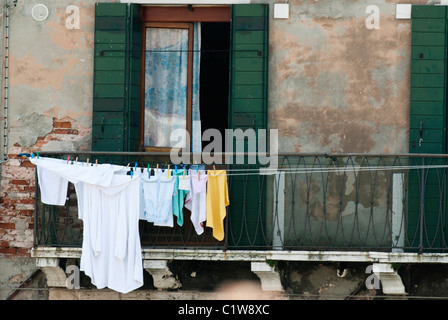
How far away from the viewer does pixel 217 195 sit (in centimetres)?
1071

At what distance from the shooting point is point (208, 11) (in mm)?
11484

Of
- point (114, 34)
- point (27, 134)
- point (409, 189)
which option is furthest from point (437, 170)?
point (27, 134)

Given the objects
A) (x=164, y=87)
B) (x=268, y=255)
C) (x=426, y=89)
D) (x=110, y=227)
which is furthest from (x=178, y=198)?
(x=426, y=89)

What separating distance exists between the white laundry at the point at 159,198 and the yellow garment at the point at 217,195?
39 centimetres

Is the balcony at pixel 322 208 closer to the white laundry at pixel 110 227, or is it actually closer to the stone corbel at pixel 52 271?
the stone corbel at pixel 52 271

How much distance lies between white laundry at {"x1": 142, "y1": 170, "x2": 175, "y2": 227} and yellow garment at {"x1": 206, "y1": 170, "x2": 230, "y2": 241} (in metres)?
0.39

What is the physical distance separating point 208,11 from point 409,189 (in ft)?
9.64

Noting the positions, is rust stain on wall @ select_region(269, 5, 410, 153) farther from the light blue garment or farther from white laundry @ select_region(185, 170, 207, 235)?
the light blue garment

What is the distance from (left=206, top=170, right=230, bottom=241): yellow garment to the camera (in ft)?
35.1

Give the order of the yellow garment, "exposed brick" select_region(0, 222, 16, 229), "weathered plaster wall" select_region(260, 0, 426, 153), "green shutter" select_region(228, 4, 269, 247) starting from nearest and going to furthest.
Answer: the yellow garment
"green shutter" select_region(228, 4, 269, 247)
"weathered plaster wall" select_region(260, 0, 426, 153)
"exposed brick" select_region(0, 222, 16, 229)

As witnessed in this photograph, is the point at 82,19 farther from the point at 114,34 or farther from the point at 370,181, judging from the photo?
the point at 370,181

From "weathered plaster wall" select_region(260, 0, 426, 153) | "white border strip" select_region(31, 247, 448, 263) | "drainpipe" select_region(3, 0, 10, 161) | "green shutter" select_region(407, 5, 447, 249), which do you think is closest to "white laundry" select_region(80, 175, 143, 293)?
"white border strip" select_region(31, 247, 448, 263)

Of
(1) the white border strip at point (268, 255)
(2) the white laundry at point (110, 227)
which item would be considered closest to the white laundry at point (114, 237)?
(2) the white laundry at point (110, 227)

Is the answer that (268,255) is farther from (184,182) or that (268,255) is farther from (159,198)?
(159,198)
